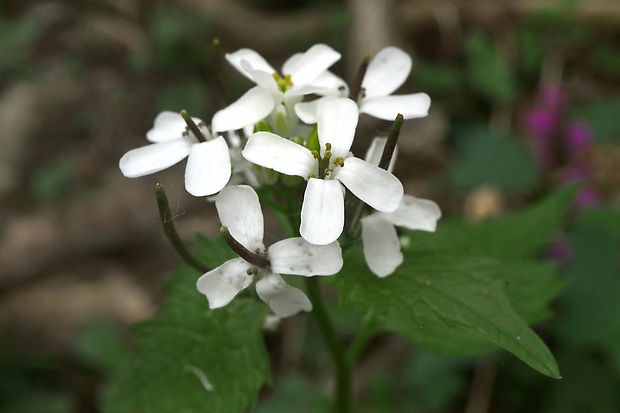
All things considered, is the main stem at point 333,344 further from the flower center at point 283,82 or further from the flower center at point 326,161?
the flower center at point 283,82

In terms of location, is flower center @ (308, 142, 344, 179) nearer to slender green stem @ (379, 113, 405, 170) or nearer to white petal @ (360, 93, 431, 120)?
slender green stem @ (379, 113, 405, 170)

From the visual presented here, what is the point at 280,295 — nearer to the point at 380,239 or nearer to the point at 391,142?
the point at 380,239

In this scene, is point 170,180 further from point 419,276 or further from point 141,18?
point 419,276

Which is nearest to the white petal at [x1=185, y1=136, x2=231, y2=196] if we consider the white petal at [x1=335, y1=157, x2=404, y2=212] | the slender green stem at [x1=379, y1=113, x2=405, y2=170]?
the white petal at [x1=335, y1=157, x2=404, y2=212]

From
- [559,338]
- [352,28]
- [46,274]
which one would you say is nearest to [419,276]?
[559,338]

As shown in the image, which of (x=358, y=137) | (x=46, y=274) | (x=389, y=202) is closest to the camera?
(x=389, y=202)

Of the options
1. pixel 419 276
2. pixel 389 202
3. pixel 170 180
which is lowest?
pixel 170 180

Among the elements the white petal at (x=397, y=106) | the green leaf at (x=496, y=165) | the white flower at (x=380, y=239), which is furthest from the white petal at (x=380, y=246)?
the green leaf at (x=496, y=165)

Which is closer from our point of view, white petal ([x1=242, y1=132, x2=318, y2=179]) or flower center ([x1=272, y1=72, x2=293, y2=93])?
white petal ([x1=242, y1=132, x2=318, y2=179])
